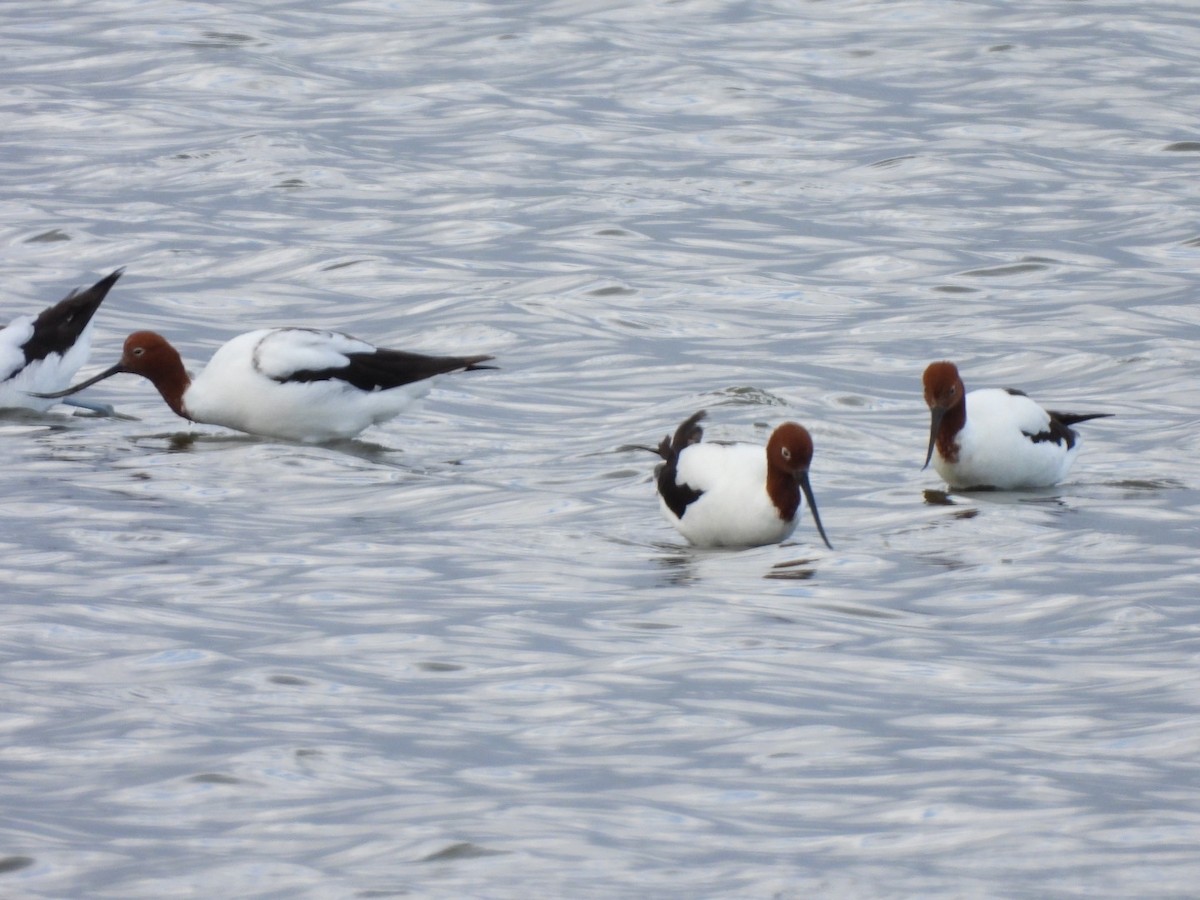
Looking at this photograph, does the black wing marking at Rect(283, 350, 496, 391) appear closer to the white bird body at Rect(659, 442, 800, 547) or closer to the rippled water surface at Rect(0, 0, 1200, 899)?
the rippled water surface at Rect(0, 0, 1200, 899)

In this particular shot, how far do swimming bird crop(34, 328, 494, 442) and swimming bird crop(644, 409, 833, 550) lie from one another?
9.01 ft

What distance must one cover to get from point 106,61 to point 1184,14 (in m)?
12.4

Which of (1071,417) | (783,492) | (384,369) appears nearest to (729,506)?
(783,492)

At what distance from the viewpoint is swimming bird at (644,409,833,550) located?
29.4ft

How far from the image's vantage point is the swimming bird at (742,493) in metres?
8.97

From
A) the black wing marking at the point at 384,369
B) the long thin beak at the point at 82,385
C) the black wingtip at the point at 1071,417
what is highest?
the black wing marking at the point at 384,369

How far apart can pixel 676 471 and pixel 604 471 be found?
1.53m

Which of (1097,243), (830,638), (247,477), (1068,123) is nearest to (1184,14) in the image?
(1068,123)

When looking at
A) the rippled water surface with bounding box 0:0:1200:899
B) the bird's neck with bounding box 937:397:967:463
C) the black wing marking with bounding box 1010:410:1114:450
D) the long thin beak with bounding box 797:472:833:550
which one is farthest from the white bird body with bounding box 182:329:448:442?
the black wing marking with bounding box 1010:410:1114:450

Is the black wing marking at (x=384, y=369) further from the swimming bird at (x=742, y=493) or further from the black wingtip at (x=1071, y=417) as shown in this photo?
the black wingtip at (x=1071, y=417)

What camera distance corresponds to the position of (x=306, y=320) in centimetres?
1434

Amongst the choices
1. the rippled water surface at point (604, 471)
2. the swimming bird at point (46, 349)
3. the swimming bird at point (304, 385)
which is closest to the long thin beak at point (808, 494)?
the rippled water surface at point (604, 471)

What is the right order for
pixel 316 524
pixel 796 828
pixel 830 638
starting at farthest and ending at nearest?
pixel 316 524 < pixel 830 638 < pixel 796 828

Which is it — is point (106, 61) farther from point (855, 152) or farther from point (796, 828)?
point (796, 828)
